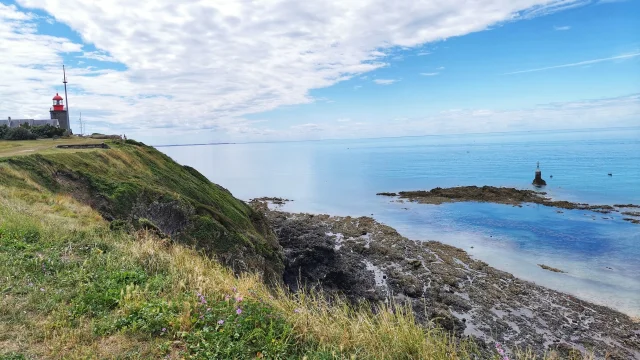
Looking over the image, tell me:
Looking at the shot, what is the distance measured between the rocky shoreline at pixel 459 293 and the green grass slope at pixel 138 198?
11.2 feet

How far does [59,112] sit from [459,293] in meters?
63.1

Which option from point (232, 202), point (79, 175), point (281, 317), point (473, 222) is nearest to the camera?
point (281, 317)

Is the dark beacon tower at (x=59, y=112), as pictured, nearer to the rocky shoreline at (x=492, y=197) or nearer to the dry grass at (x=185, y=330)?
the rocky shoreline at (x=492, y=197)

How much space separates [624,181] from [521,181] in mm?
14768

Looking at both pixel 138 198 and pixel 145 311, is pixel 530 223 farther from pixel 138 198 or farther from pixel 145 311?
pixel 145 311

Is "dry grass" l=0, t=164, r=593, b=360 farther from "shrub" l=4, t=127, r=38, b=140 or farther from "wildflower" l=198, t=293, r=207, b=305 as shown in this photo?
"shrub" l=4, t=127, r=38, b=140

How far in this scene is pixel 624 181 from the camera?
5816cm

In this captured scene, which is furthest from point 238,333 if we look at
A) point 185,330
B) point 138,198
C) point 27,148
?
point 27,148

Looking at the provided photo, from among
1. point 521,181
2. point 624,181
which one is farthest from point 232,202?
point 624,181

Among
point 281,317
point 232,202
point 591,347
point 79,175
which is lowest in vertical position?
point 591,347

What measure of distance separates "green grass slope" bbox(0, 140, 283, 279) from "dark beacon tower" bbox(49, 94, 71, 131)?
135ft

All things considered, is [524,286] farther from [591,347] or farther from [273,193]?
[273,193]

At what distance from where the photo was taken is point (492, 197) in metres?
48.5

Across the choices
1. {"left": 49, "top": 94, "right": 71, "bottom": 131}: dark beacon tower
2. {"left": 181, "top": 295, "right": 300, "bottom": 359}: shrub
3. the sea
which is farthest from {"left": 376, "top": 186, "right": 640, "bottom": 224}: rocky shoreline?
{"left": 49, "top": 94, "right": 71, "bottom": 131}: dark beacon tower
